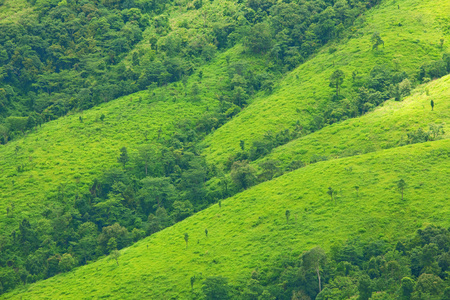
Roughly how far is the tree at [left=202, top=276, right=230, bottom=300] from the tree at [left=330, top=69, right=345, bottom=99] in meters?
49.8

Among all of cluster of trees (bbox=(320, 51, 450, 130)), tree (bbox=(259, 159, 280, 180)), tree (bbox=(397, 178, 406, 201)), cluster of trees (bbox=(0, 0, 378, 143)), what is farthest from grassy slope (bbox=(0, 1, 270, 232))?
tree (bbox=(397, 178, 406, 201))

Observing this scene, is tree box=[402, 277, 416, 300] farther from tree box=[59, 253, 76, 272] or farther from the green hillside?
tree box=[59, 253, 76, 272]

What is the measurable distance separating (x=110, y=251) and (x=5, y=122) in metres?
46.4

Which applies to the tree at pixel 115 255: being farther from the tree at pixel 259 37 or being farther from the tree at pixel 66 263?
the tree at pixel 259 37

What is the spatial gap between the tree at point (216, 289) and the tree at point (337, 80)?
49.8 metres

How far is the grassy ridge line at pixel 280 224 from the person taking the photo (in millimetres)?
69625

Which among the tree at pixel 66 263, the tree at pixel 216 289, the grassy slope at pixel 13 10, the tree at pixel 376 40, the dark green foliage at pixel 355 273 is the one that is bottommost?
the tree at pixel 66 263

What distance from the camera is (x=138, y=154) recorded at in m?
100

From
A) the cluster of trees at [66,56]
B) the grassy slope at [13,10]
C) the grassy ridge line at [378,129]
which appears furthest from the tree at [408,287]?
the grassy slope at [13,10]

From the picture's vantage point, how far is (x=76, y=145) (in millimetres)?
102875

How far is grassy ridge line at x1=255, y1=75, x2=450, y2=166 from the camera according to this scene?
86438 millimetres

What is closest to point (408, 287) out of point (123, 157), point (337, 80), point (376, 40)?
point (337, 80)

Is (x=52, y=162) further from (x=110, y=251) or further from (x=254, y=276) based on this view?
(x=254, y=276)

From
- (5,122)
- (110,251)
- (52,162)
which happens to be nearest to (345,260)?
(110,251)
